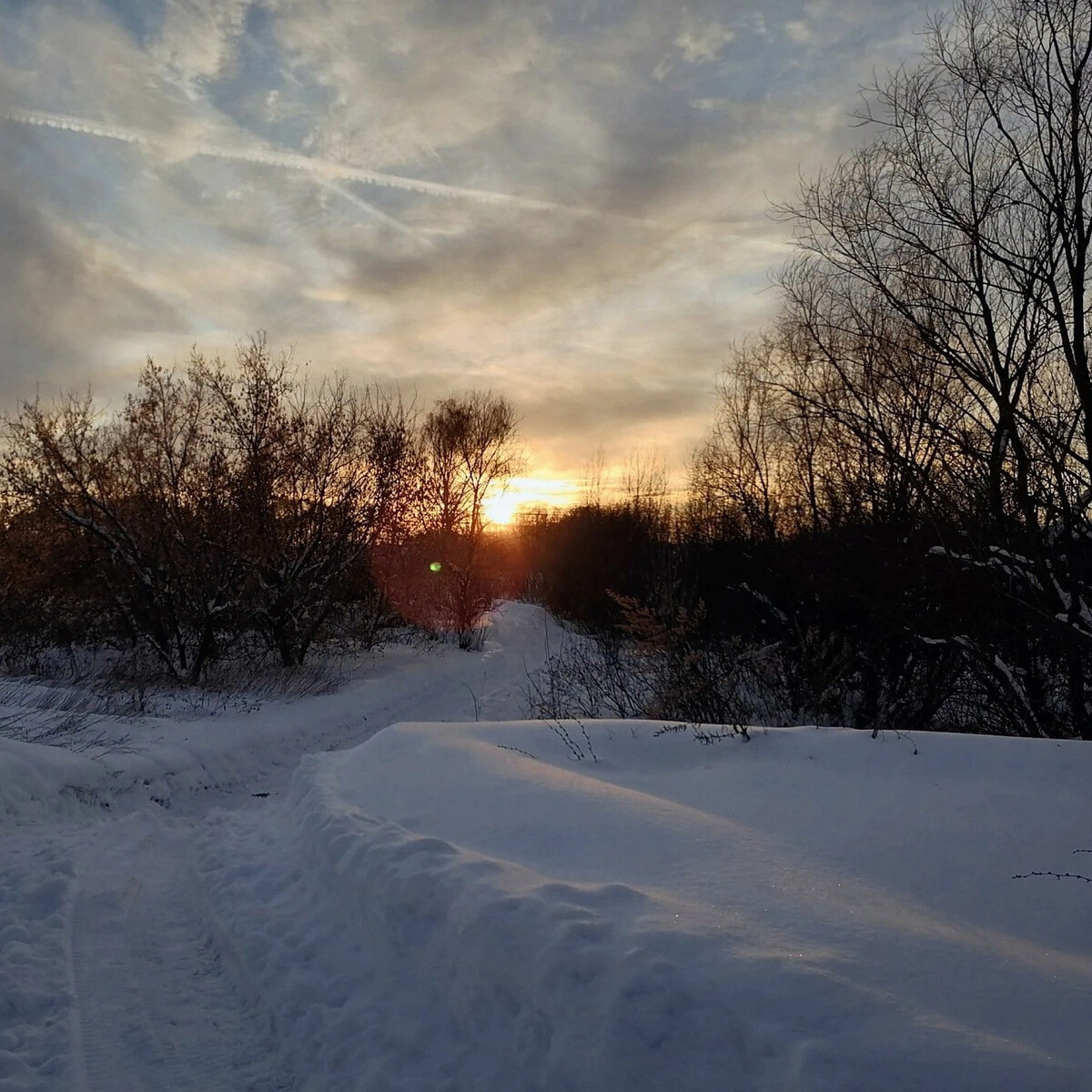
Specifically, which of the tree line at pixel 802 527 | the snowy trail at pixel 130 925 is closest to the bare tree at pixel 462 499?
the tree line at pixel 802 527

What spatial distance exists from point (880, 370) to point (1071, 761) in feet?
22.3

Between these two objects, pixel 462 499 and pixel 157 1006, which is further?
pixel 462 499

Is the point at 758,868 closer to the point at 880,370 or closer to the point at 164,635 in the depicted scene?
the point at 880,370

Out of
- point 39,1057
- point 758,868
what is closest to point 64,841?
point 39,1057

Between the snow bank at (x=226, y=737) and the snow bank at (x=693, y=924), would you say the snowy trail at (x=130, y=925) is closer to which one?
the snow bank at (x=226, y=737)

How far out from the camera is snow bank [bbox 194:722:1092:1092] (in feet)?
8.36

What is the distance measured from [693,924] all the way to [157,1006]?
9.38 ft

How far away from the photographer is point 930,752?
5.40 meters

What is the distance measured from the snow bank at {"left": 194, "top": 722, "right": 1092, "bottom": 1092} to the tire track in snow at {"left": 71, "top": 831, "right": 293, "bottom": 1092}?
0.15 meters

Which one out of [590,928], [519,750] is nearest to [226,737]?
[519,750]

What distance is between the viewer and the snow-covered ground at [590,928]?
2.61m

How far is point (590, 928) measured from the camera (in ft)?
10.6

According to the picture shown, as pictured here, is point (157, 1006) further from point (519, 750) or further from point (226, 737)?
point (226, 737)

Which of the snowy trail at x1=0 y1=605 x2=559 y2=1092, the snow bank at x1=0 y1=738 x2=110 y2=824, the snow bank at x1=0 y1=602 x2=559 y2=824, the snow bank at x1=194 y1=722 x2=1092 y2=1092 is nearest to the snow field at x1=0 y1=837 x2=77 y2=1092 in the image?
the snowy trail at x1=0 y1=605 x2=559 y2=1092
